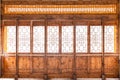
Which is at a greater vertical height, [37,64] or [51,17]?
[51,17]

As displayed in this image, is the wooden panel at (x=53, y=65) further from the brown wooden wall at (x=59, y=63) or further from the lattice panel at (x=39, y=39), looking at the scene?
the lattice panel at (x=39, y=39)

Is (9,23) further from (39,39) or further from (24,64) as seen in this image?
(24,64)

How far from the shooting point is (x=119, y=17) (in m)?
7.89

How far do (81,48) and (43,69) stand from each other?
1.48 meters

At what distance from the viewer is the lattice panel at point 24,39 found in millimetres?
8070

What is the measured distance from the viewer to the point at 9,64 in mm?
8062

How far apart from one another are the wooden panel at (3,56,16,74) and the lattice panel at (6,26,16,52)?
1.00ft

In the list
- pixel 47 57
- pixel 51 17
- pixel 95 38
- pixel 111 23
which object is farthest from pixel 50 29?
pixel 111 23

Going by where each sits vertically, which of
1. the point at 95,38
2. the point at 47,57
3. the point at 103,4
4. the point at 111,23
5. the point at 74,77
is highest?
the point at 103,4

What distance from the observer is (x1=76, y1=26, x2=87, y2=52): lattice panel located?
26.4 feet

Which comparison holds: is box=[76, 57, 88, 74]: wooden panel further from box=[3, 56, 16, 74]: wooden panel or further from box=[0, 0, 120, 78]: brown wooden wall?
box=[3, 56, 16, 74]: wooden panel

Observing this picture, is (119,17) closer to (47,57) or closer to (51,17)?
(51,17)

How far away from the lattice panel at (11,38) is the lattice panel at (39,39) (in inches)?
26.9

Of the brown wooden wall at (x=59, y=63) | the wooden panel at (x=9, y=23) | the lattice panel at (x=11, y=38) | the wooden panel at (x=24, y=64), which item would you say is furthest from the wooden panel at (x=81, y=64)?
the wooden panel at (x=9, y=23)
